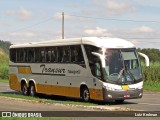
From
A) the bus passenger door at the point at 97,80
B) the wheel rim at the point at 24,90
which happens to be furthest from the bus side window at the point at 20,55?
the bus passenger door at the point at 97,80

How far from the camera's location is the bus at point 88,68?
74.1ft

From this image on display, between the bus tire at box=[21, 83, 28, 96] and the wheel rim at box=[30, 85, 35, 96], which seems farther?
the bus tire at box=[21, 83, 28, 96]

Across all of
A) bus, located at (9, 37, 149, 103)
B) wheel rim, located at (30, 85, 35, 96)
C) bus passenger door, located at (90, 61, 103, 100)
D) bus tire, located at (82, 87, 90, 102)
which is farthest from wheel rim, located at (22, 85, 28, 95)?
bus passenger door, located at (90, 61, 103, 100)

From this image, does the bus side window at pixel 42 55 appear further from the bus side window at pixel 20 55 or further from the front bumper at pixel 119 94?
the front bumper at pixel 119 94

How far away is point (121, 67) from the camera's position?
22.7 meters

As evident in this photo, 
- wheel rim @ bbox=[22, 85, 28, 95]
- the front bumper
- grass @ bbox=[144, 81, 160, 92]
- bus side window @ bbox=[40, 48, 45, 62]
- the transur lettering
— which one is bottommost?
grass @ bbox=[144, 81, 160, 92]

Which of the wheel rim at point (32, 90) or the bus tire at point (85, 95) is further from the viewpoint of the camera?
the wheel rim at point (32, 90)

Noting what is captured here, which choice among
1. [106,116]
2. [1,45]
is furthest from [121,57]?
[1,45]

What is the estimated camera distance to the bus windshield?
73.9ft

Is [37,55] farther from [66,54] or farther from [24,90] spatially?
[66,54]

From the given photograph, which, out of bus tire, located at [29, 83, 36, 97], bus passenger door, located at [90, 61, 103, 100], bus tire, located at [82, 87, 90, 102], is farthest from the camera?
bus tire, located at [29, 83, 36, 97]

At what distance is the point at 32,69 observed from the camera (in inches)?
1146

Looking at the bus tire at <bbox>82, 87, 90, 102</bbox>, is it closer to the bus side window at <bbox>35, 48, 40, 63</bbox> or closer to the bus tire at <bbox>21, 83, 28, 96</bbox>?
the bus side window at <bbox>35, 48, 40, 63</bbox>

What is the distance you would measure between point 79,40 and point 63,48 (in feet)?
5.44
